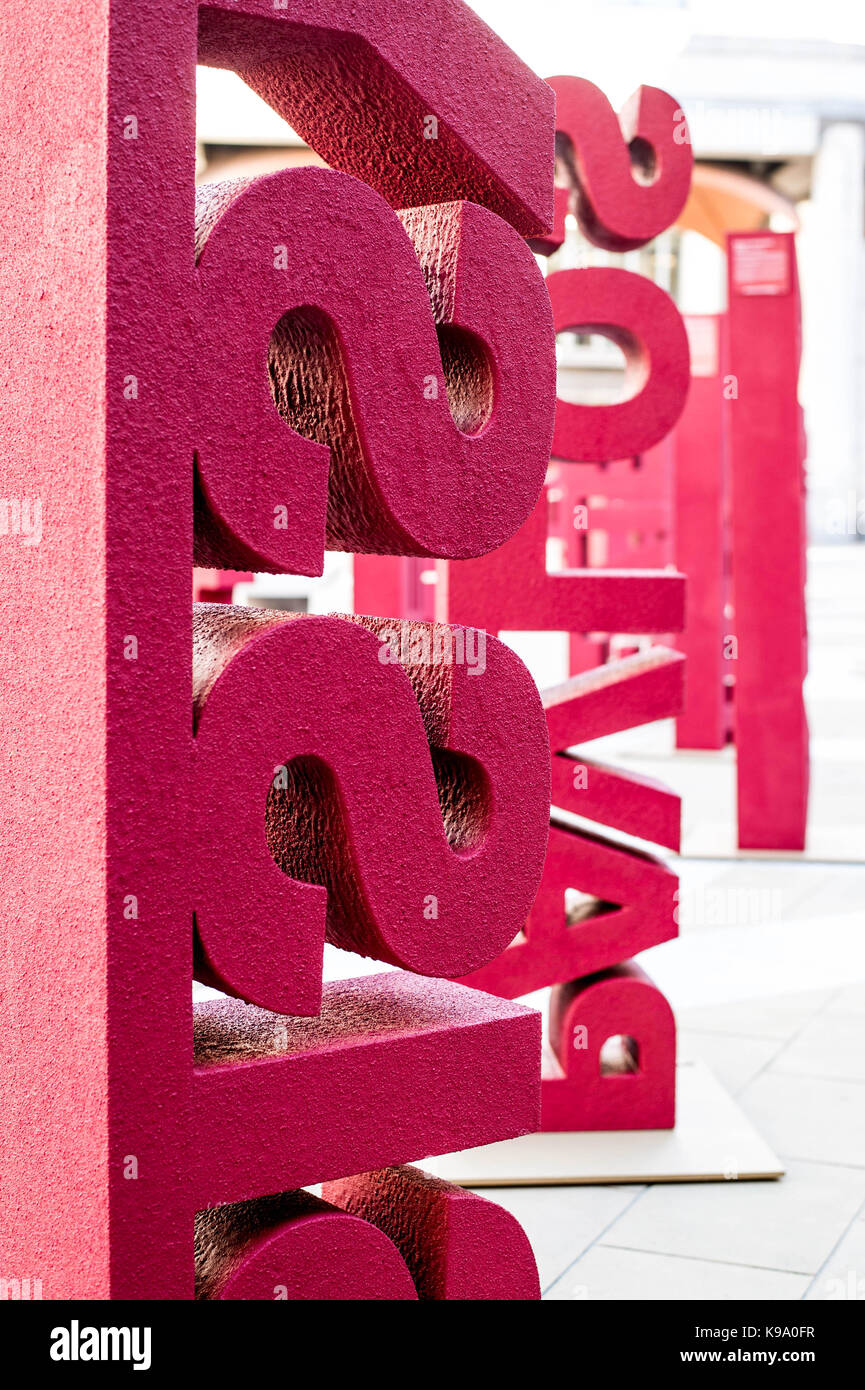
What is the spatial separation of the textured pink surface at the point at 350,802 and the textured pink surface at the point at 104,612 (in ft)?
0.14

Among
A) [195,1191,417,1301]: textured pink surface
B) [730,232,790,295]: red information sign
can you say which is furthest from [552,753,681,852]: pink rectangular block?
[730,232,790,295]: red information sign

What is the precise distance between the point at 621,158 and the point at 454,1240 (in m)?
2.19

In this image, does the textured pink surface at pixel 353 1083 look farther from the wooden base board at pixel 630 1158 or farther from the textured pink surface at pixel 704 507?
the textured pink surface at pixel 704 507

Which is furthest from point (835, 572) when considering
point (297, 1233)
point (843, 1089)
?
point (297, 1233)

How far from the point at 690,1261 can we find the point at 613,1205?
0.28m

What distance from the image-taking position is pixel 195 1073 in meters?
1.44

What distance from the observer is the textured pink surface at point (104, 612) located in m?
1.34

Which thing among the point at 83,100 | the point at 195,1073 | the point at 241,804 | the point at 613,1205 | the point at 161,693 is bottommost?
the point at 613,1205

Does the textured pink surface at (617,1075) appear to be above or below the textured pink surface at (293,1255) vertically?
below

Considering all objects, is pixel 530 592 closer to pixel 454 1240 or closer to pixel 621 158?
pixel 621 158

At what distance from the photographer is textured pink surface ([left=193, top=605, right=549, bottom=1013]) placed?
1.44 meters

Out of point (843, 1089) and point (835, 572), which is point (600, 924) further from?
point (835, 572)

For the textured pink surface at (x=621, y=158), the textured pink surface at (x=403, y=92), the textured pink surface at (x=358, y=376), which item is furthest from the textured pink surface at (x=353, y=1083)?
the textured pink surface at (x=621, y=158)
